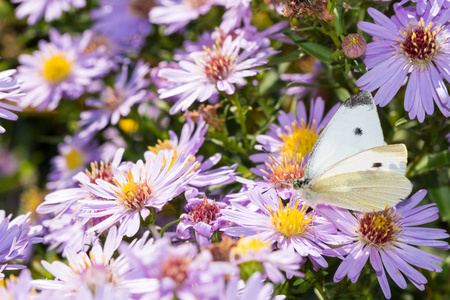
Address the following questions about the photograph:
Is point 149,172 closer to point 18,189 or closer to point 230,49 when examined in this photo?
point 230,49

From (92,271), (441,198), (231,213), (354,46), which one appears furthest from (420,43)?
(92,271)

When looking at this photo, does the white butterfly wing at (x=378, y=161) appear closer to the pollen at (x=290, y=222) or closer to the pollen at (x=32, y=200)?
the pollen at (x=290, y=222)

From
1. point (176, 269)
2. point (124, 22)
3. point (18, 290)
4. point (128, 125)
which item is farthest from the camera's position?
point (124, 22)

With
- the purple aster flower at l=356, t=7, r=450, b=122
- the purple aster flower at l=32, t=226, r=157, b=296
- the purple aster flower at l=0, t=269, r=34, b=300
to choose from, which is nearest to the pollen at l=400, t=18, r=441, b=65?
the purple aster flower at l=356, t=7, r=450, b=122

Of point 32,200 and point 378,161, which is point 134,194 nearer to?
point 378,161

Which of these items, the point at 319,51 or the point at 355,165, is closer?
the point at 355,165
